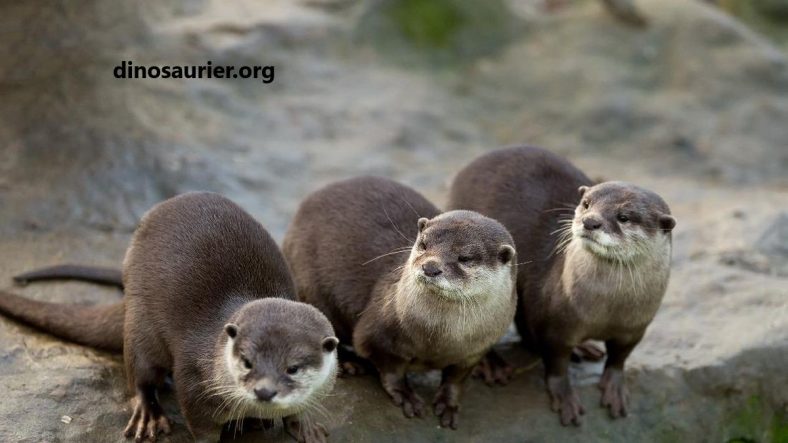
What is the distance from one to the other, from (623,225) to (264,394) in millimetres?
1558

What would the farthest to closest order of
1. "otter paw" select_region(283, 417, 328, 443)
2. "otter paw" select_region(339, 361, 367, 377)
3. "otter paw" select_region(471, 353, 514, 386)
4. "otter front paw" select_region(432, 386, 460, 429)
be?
"otter paw" select_region(471, 353, 514, 386) < "otter paw" select_region(339, 361, 367, 377) < "otter front paw" select_region(432, 386, 460, 429) < "otter paw" select_region(283, 417, 328, 443)

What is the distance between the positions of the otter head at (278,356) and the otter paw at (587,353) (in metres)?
1.50

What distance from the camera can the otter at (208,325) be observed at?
3.27 m

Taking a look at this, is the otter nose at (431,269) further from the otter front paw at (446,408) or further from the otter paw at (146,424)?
the otter paw at (146,424)

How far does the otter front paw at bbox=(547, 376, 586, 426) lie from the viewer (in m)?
4.12

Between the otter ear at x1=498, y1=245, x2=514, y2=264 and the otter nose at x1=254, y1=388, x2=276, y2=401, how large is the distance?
3.40 feet

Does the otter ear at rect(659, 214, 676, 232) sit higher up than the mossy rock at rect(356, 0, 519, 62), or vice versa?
the otter ear at rect(659, 214, 676, 232)

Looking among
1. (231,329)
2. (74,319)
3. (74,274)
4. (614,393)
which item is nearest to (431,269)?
(231,329)

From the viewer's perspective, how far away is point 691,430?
4.28m

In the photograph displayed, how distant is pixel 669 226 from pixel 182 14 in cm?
423

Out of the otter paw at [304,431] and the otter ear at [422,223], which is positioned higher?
the otter ear at [422,223]

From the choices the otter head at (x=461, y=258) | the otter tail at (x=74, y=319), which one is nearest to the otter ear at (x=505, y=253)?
the otter head at (x=461, y=258)

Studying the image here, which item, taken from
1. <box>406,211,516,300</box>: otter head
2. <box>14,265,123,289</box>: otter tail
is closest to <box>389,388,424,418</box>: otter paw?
<box>406,211,516,300</box>: otter head

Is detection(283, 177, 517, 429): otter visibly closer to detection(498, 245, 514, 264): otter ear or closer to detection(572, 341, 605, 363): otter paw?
detection(498, 245, 514, 264): otter ear
